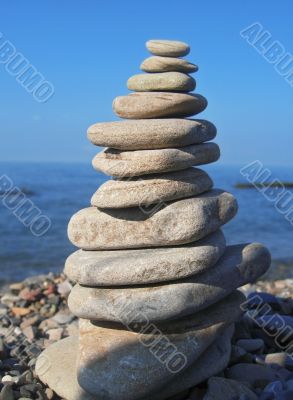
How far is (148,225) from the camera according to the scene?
5473 millimetres

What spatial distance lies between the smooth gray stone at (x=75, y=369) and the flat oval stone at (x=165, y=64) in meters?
2.71

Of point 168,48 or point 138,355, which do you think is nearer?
point 138,355

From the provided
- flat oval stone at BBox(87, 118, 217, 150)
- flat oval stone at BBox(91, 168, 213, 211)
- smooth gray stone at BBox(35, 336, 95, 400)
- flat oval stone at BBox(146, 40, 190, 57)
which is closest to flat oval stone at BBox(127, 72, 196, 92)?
flat oval stone at BBox(146, 40, 190, 57)

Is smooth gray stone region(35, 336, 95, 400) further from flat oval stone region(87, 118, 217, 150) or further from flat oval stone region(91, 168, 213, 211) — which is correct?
flat oval stone region(87, 118, 217, 150)

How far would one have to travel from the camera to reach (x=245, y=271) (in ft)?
19.5

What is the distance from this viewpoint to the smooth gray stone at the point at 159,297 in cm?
522

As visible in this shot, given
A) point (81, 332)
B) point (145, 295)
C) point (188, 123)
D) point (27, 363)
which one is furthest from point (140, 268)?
point (27, 363)

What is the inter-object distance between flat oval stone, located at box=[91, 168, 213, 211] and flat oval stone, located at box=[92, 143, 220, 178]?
0.08 metres

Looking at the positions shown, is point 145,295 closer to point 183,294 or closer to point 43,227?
point 183,294

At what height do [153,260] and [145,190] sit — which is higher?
[145,190]

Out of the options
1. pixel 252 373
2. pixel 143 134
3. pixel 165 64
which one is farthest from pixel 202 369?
pixel 165 64

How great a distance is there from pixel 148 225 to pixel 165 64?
1667 mm

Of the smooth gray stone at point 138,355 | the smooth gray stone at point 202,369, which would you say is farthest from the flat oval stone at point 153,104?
the smooth gray stone at point 202,369

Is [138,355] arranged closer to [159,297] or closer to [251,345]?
[159,297]
